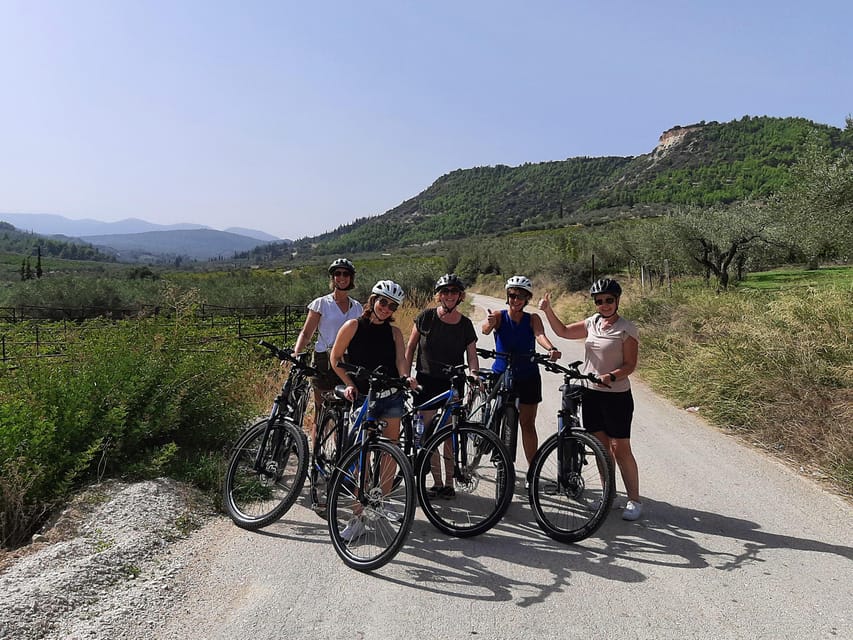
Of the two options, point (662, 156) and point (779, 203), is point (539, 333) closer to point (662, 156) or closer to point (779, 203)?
point (779, 203)

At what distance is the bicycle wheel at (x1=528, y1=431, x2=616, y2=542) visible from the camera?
161 inches

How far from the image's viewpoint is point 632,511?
14.2 feet

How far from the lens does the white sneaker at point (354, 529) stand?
3674 mm

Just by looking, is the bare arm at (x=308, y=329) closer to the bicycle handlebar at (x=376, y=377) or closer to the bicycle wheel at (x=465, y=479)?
the bicycle handlebar at (x=376, y=377)

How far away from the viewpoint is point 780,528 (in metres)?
4.19

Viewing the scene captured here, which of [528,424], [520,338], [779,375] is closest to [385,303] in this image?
[520,338]

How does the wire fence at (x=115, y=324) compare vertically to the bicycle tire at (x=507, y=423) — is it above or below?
below

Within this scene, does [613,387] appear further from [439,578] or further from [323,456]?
[323,456]

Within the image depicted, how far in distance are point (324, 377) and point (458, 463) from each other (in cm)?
137

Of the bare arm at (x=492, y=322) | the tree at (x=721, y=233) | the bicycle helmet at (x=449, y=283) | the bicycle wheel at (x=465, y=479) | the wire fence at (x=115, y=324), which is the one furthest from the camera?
the tree at (x=721, y=233)

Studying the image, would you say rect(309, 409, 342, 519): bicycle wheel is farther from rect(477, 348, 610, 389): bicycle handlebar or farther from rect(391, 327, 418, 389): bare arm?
rect(477, 348, 610, 389): bicycle handlebar

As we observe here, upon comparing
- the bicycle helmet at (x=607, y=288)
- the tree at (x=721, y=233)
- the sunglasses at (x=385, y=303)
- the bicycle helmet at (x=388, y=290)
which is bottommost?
the sunglasses at (x=385, y=303)

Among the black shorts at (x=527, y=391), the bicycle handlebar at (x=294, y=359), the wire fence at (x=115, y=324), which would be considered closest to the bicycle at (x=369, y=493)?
the bicycle handlebar at (x=294, y=359)

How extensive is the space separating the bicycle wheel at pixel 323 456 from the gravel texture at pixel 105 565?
818 millimetres
